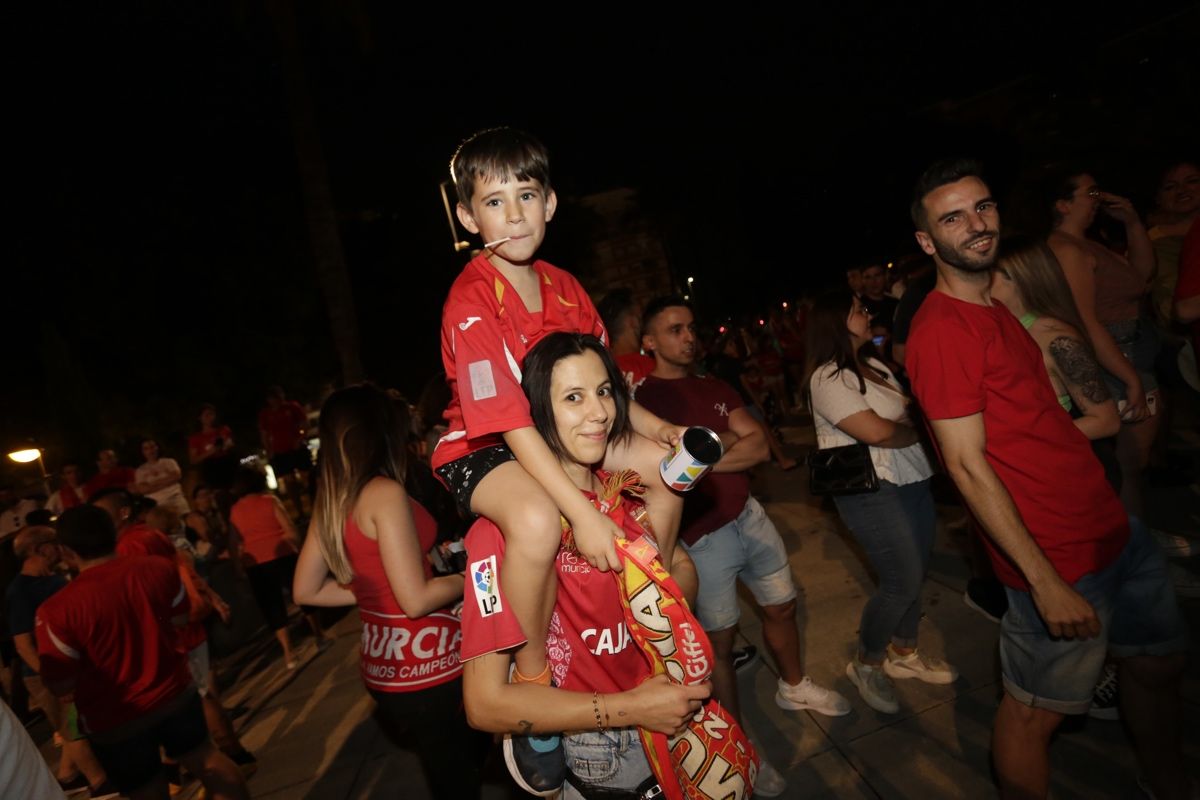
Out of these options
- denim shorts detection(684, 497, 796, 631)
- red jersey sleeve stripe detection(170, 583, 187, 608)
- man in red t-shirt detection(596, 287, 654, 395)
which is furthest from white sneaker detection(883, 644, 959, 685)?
red jersey sleeve stripe detection(170, 583, 187, 608)

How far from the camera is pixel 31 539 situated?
17.1ft

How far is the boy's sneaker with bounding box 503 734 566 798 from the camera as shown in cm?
178

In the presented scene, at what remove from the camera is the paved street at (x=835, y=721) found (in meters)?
3.06

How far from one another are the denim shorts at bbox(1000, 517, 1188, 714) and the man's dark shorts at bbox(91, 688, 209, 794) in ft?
13.9

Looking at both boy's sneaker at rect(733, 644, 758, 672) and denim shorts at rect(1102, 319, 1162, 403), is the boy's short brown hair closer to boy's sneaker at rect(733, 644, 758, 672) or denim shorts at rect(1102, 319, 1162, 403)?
boy's sneaker at rect(733, 644, 758, 672)

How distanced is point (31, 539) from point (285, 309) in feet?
41.6

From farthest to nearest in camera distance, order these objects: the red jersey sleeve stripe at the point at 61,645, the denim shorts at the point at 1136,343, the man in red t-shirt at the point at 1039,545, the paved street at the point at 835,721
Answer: the denim shorts at the point at 1136,343
the red jersey sleeve stripe at the point at 61,645
the paved street at the point at 835,721
the man in red t-shirt at the point at 1039,545

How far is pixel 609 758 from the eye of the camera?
181 cm

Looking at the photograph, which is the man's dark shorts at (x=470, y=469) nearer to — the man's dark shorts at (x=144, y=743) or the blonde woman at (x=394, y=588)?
the blonde woman at (x=394, y=588)

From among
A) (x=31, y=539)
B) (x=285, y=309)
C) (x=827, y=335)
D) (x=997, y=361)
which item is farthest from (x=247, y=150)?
(x=997, y=361)

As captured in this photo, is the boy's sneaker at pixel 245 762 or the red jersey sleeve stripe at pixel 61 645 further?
the boy's sneaker at pixel 245 762

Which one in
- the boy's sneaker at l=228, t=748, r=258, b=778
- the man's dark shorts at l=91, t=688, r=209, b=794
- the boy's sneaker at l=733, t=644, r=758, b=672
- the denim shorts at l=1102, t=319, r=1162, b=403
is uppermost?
the denim shorts at l=1102, t=319, r=1162, b=403

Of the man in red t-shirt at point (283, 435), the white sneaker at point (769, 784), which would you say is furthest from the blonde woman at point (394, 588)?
the man in red t-shirt at point (283, 435)

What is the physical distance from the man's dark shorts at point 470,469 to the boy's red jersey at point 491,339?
4 centimetres
